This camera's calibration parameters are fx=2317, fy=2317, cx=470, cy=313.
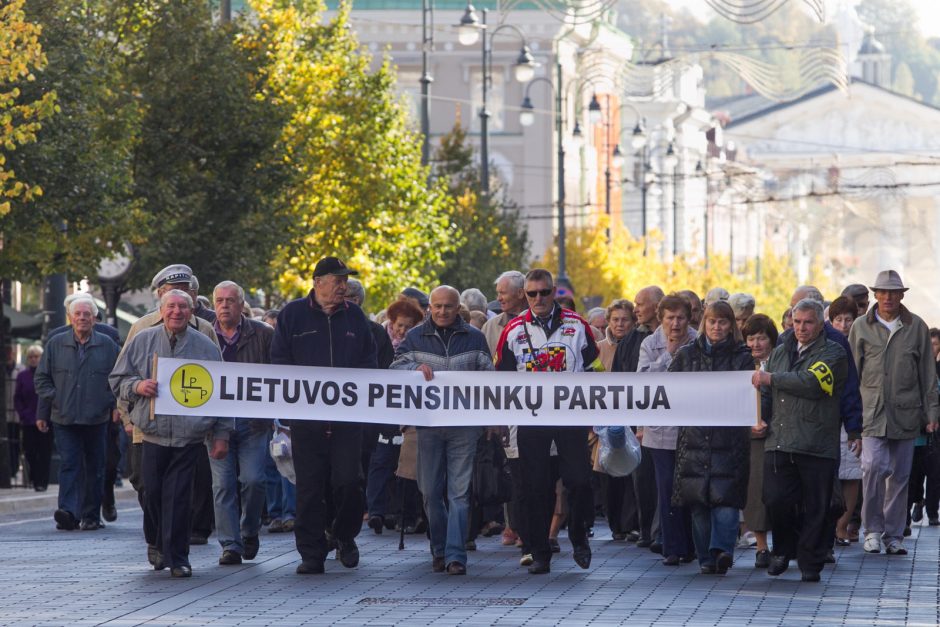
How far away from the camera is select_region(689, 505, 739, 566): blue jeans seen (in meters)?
14.7

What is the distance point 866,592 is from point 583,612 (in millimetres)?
2044

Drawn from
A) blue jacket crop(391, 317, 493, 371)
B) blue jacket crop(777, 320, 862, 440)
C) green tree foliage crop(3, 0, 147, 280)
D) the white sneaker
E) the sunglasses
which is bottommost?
the white sneaker

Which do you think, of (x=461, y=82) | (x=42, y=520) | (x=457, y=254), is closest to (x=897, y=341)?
(x=42, y=520)

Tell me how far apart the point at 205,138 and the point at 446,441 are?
17.7m

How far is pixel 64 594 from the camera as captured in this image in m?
13.5

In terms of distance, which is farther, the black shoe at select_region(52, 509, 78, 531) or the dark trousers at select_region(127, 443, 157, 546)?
the black shoe at select_region(52, 509, 78, 531)

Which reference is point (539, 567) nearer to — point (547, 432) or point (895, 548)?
point (547, 432)

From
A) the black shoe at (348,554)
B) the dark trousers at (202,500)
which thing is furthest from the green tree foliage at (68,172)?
the black shoe at (348,554)

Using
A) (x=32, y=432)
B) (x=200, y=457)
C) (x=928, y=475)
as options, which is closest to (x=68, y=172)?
(x=32, y=432)

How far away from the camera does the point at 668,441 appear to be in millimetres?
15320

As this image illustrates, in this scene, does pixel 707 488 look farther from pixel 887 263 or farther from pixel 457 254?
pixel 887 263

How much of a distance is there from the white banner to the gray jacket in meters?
0.11

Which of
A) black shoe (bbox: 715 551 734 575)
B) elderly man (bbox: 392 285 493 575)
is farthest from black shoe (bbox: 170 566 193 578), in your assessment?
black shoe (bbox: 715 551 734 575)

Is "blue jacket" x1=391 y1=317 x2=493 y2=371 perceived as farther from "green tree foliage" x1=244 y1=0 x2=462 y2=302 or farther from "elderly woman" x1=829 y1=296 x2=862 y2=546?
"green tree foliage" x1=244 y1=0 x2=462 y2=302
